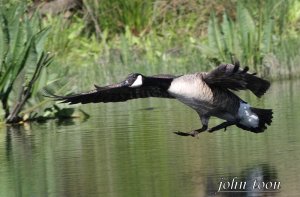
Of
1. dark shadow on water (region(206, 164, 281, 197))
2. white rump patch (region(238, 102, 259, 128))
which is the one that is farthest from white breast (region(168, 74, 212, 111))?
dark shadow on water (region(206, 164, 281, 197))

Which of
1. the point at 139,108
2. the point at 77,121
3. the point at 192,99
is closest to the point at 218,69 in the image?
the point at 192,99

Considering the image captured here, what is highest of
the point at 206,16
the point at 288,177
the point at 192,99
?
the point at 206,16

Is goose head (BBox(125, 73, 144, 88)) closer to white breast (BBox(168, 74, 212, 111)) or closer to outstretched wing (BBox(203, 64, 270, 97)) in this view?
white breast (BBox(168, 74, 212, 111))

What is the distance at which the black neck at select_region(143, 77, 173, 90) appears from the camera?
9.69 m

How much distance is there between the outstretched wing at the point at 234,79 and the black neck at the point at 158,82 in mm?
357

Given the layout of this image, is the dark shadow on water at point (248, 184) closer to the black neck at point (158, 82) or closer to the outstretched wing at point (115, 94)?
the black neck at point (158, 82)

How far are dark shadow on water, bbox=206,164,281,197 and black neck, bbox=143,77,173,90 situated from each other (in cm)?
144

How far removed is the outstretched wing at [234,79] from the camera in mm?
9230

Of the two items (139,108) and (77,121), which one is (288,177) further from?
(139,108)

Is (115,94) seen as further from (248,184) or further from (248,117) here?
(248,184)

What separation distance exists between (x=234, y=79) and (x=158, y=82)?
0.74 m

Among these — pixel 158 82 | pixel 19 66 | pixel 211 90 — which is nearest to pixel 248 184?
pixel 211 90

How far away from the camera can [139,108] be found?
1462cm

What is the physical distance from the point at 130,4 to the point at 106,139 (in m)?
10.8
